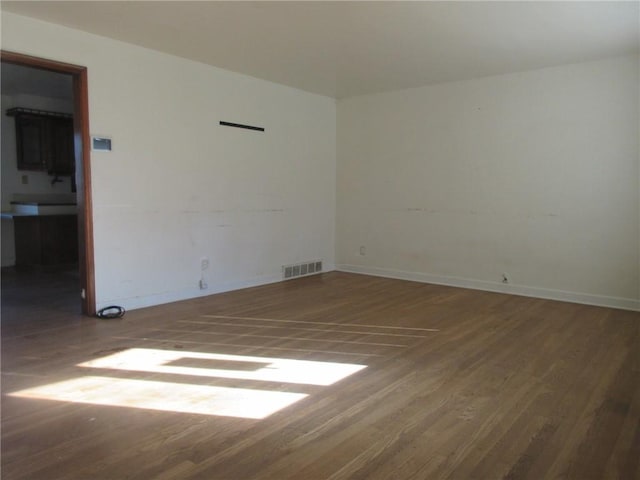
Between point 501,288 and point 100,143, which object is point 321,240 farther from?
point 100,143

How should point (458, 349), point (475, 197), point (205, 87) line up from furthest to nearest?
point (475, 197) → point (205, 87) → point (458, 349)

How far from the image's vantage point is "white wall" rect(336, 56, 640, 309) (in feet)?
15.9

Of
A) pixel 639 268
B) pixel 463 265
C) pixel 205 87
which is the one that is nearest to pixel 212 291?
pixel 205 87

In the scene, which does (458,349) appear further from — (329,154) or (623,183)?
(329,154)

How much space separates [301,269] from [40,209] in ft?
12.6

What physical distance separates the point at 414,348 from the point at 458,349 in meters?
0.34

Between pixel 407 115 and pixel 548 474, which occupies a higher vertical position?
pixel 407 115

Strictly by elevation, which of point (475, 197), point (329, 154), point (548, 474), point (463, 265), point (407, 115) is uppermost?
point (407, 115)

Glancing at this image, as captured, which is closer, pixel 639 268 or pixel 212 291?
pixel 639 268

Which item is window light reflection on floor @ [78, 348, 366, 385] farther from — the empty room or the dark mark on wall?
the dark mark on wall

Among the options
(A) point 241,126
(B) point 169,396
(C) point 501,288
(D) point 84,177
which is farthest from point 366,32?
(C) point 501,288

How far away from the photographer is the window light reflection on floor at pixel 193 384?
8.48 ft

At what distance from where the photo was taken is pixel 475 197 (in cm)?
580

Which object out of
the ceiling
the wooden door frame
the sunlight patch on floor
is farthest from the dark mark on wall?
the sunlight patch on floor
